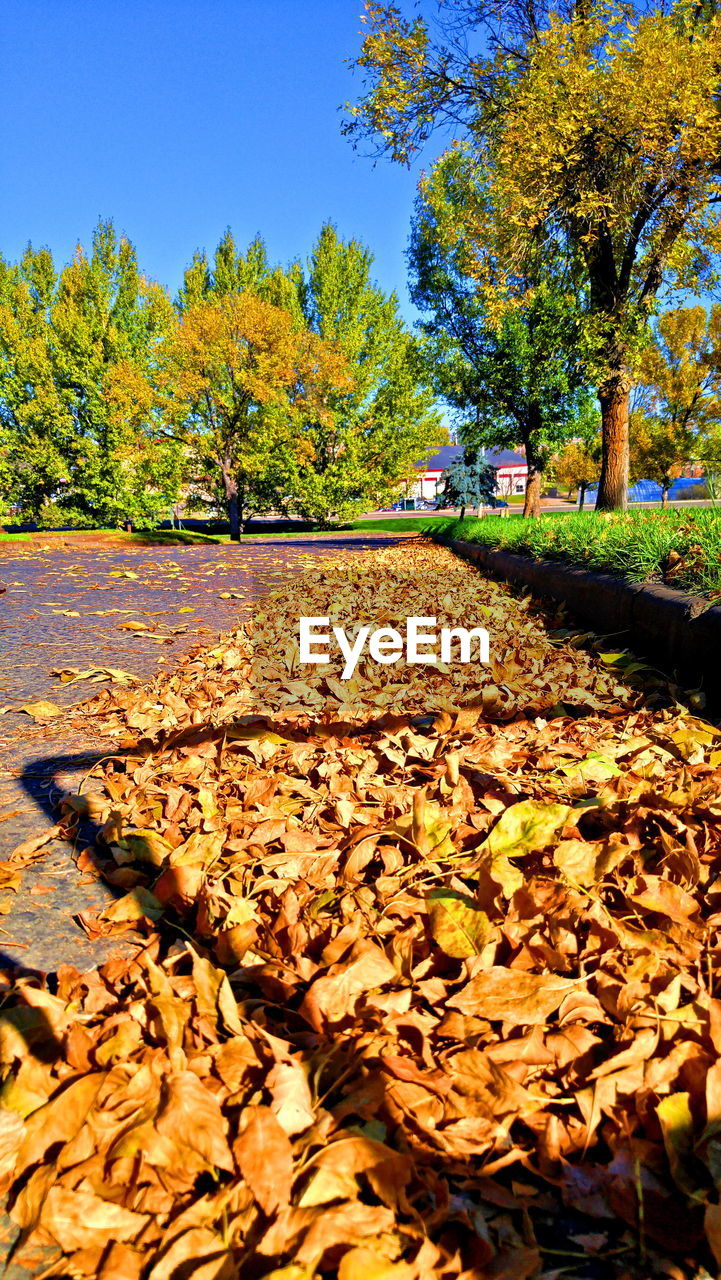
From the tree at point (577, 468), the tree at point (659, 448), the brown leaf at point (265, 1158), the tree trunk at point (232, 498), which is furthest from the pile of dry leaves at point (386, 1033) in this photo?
the tree at point (577, 468)

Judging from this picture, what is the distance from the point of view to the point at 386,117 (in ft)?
32.5

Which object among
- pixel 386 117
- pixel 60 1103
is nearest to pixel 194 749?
pixel 60 1103

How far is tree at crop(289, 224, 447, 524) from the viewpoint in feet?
79.8

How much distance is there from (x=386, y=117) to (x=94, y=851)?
39.0 ft

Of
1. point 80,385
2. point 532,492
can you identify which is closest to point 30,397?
point 80,385

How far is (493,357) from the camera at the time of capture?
50.9 feet

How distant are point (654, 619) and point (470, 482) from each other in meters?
14.7

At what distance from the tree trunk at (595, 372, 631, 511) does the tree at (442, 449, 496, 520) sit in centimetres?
706

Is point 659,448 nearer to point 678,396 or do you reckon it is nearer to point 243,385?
point 678,396

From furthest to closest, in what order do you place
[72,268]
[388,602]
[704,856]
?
[72,268] < [388,602] < [704,856]

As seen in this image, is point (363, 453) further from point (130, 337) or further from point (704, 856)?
point (704, 856)

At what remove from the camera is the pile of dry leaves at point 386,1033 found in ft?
2.49

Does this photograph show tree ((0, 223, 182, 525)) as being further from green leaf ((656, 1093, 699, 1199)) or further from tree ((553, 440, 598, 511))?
green leaf ((656, 1093, 699, 1199))

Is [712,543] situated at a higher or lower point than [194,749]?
higher
